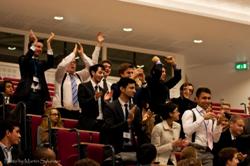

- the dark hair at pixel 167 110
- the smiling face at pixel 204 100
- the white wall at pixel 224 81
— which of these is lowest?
the dark hair at pixel 167 110

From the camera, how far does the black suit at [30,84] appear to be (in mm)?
7941

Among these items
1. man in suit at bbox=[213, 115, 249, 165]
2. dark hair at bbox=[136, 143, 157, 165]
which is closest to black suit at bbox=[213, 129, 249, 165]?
man in suit at bbox=[213, 115, 249, 165]

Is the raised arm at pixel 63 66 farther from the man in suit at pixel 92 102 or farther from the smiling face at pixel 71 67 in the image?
the man in suit at pixel 92 102

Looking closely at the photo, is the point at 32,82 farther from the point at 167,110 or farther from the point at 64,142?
the point at 167,110

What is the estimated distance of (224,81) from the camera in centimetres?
1675

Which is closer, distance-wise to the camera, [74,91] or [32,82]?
[32,82]

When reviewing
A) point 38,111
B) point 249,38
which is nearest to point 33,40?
point 38,111

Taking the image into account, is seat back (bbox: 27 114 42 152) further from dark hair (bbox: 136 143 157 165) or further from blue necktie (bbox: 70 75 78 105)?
dark hair (bbox: 136 143 157 165)

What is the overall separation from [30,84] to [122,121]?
194cm

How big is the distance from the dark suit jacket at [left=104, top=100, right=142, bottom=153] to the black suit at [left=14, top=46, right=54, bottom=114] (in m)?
1.60

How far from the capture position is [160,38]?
45.1ft

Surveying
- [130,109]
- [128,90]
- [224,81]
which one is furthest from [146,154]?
[224,81]

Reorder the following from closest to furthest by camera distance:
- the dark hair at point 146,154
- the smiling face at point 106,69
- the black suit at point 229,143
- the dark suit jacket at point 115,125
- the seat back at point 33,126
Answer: the dark hair at point 146,154 < the dark suit jacket at point 115,125 < the seat back at point 33,126 < the black suit at point 229,143 < the smiling face at point 106,69

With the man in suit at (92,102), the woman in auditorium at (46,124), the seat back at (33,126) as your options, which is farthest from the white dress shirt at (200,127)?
the seat back at (33,126)
